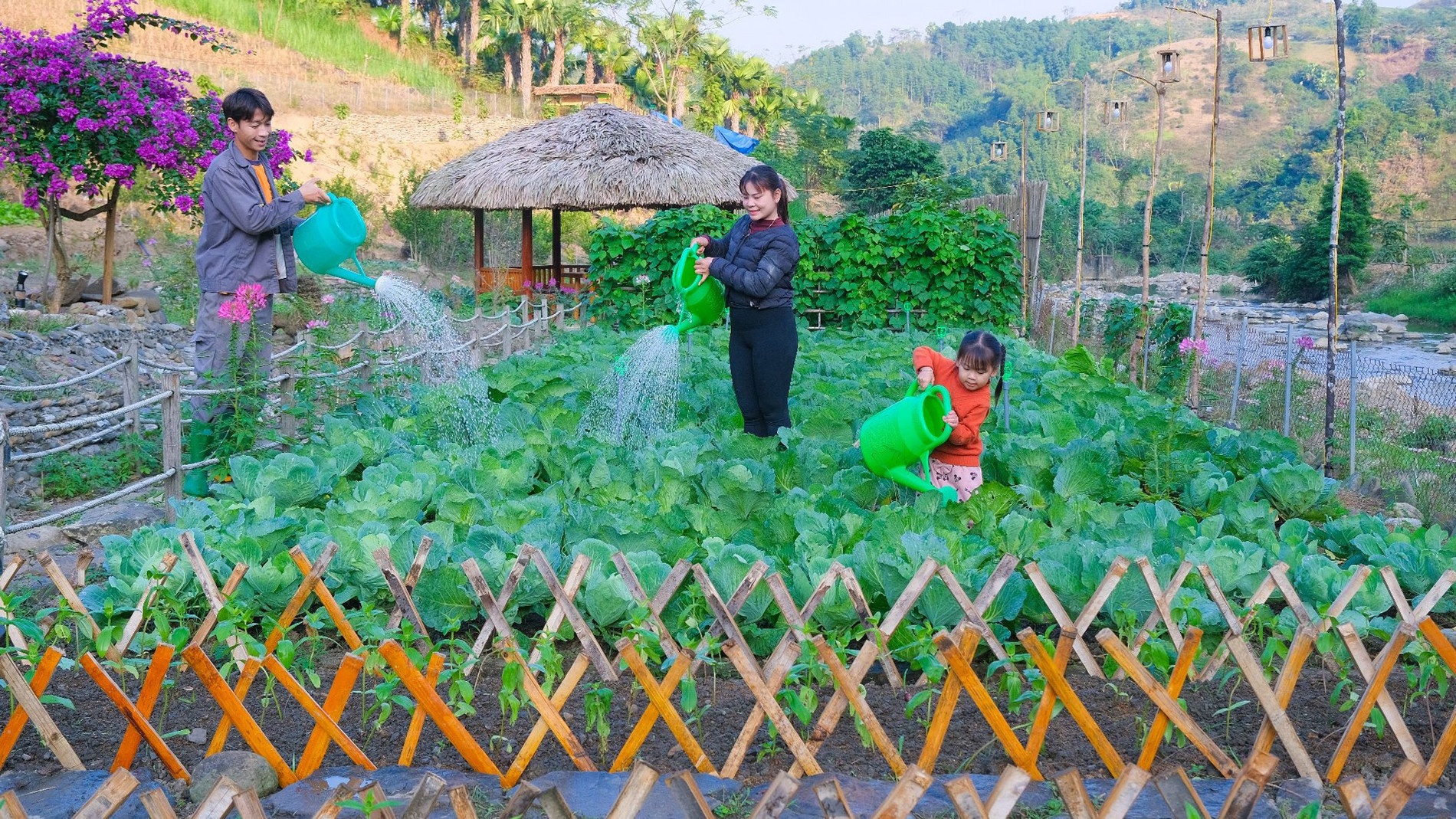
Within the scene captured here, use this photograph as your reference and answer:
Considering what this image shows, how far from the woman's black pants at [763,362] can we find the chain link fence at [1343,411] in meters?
2.47

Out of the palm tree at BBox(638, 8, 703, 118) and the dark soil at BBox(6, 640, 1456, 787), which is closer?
the dark soil at BBox(6, 640, 1456, 787)

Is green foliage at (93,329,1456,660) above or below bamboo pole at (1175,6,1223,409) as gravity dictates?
below

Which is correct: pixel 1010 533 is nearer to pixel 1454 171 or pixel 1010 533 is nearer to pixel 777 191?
pixel 777 191

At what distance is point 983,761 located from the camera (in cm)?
210

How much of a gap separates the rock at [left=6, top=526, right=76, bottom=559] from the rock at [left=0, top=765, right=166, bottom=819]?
156 centimetres

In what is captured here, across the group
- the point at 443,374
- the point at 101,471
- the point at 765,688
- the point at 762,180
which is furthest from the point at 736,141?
the point at 765,688

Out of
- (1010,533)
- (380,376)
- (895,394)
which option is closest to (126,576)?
(1010,533)

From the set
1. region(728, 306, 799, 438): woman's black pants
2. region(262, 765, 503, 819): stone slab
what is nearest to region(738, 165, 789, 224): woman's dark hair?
region(728, 306, 799, 438): woman's black pants

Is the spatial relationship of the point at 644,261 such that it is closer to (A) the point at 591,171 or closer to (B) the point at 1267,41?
(A) the point at 591,171

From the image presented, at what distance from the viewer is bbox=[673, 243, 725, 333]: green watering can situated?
13.7 feet

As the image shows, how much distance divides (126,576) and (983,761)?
202 cm

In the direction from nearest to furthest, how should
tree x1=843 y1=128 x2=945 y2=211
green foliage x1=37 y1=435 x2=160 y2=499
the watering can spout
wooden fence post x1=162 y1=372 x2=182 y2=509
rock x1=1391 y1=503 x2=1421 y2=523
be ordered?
wooden fence post x1=162 y1=372 x2=182 y2=509, the watering can spout, rock x1=1391 y1=503 x2=1421 y2=523, green foliage x1=37 y1=435 x2=160 y2=499, tree x1=843 y1=128 x2=945 y2=211

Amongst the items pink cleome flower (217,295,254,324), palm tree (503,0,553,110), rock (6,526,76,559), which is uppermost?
palm tree (503,0,553,110)

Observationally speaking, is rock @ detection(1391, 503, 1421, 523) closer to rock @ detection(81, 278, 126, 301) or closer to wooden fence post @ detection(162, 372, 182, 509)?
wooden fence post @ detection(162, 372, 182, 509)
